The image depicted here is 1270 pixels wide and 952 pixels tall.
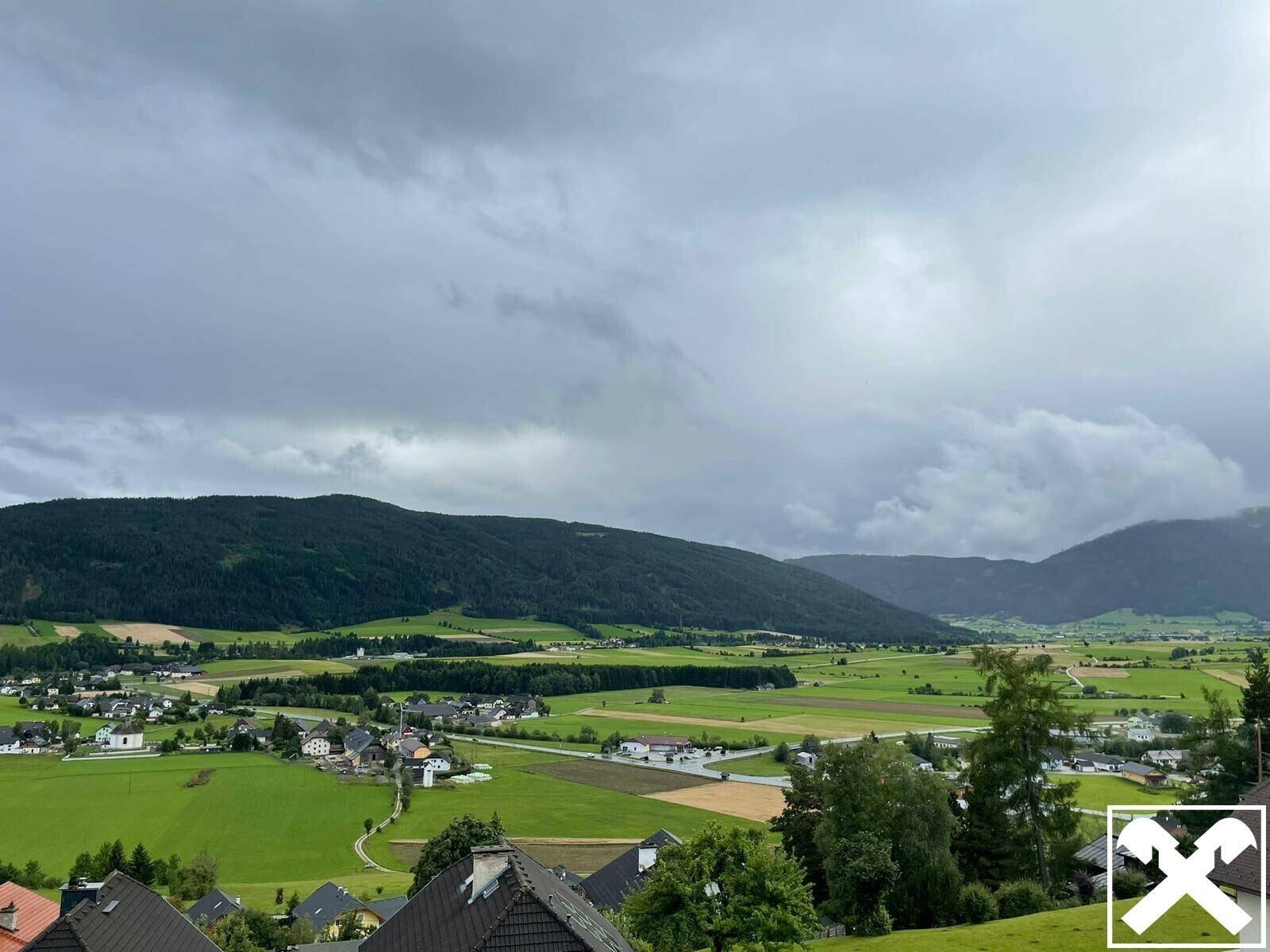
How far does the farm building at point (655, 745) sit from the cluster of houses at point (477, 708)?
1310 inches

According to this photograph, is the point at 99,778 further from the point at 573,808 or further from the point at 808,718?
the point at 808,718

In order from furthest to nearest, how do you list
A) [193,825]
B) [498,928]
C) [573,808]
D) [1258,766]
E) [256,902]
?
[573,808] → [193,825] → [256,902] → [1258,766] → [498,928]

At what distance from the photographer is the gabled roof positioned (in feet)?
102

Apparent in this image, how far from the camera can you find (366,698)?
15825cm

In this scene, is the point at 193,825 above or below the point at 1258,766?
below

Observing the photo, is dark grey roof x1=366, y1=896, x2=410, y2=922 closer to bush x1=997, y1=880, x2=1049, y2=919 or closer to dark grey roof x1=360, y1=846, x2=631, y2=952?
dark grey roof x1=360, y1=846, x2=631, y2=952

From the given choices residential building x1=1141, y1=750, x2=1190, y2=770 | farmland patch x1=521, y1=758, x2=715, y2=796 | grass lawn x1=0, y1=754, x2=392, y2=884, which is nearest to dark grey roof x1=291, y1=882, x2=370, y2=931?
grass lawn x1=0, y1=754, x2=392, y2=884

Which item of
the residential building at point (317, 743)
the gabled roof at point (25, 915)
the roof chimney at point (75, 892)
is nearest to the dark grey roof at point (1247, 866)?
the roof chimney at point (75, 892)

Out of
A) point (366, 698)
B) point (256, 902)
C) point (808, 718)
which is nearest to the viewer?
point (256, 902)

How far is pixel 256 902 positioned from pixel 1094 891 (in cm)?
4809

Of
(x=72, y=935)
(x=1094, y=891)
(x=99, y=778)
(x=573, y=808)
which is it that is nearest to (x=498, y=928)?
(x=72, y=935)

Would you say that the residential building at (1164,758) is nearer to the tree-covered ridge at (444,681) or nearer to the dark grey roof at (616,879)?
the dark grey roof at (616,879)

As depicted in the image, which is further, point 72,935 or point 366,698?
point 366,698

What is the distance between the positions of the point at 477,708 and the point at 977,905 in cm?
13211
